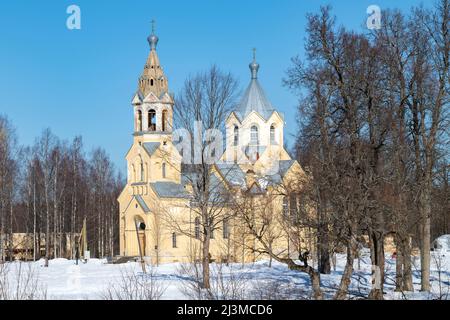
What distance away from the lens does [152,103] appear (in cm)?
5175

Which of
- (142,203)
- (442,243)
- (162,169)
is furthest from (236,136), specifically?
(442,243)

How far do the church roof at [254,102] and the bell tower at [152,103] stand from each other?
631 cm

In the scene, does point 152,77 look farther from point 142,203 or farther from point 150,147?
point 142,203

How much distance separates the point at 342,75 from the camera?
22438mm

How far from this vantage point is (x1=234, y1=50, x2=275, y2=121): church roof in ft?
185

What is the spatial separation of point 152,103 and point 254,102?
9.03 metres

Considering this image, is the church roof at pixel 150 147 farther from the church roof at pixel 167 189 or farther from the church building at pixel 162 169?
the church roof at pixel 167 189

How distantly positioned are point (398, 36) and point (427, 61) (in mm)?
1253

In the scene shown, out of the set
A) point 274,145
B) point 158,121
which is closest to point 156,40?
point 158,121

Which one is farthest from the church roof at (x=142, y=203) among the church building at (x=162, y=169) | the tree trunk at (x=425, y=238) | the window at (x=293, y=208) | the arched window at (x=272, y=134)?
the tree trunk at (x=425, y=238)

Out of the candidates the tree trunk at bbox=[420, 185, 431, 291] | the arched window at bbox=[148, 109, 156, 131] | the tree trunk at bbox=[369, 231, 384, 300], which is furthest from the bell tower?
the tree trunk at bbox=[369, 231, 384, 300]

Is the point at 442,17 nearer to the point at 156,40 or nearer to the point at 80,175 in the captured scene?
the point at 156,40

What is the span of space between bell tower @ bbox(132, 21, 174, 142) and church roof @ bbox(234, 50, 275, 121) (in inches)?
249

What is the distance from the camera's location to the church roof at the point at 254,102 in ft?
185
